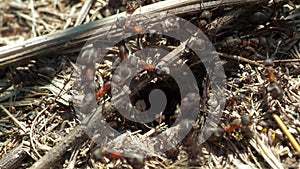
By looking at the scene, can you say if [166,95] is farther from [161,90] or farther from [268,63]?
[268,63]

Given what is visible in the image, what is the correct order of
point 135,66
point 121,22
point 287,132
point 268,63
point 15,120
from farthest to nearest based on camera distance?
1. point 121,22
2. point 15,120
3. point 135,66
4. point 268,63
5. point 287,132

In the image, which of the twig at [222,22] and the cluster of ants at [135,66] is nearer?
the cluster of ants at [135,66]

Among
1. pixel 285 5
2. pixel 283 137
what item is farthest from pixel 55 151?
pixel 285 5

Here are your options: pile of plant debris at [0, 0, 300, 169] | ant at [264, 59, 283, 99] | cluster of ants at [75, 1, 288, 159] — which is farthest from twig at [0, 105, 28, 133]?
ant at [264, 59, 283, 99]

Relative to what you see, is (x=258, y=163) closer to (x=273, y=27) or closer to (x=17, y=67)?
(x=273, y=27)

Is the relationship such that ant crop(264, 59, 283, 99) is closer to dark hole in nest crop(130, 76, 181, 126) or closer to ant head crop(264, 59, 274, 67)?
ant head crop(264, 59, 274, 67)

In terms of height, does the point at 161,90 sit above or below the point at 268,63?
above

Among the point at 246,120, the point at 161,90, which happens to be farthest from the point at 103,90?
the point at 246,120

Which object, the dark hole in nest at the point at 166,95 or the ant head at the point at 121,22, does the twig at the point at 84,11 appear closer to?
the ant head at the point at 121,22

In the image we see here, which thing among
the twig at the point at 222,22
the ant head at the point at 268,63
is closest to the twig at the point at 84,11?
the twig at the point at 222,22
